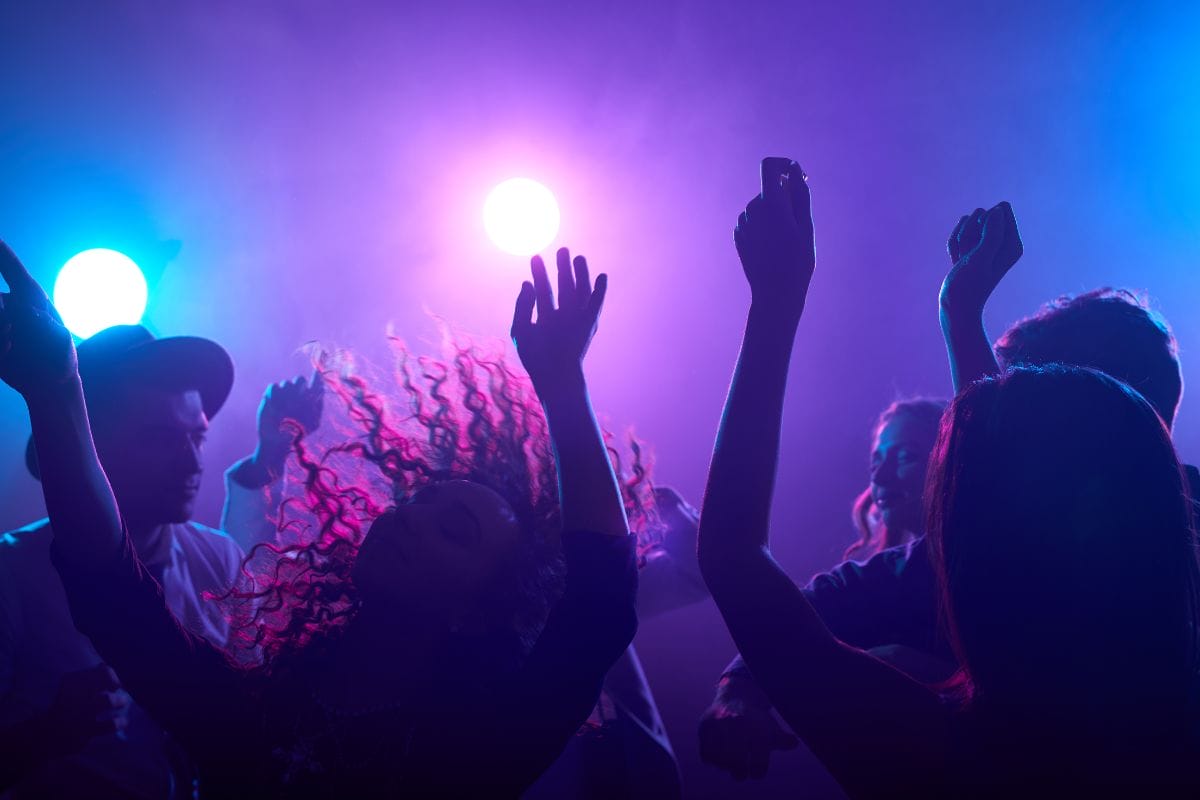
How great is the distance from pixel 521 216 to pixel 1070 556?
2848 mm

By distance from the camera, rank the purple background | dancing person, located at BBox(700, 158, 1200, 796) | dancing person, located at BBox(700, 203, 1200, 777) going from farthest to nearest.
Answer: the purple background → dancing person, located at BBox(700, 203, 1200, 777) → dancing person, located at BBox(700, 158, 1200, 796)

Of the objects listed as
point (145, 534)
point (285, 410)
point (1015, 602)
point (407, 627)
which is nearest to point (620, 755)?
point (407, 627)

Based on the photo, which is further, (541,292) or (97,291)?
(97,291)

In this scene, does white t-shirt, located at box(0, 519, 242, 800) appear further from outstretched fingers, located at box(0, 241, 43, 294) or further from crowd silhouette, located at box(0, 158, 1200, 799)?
outstretched fingers, located at box(0, 241, 43, 294)

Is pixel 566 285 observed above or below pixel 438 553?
above

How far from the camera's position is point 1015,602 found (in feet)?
2.00

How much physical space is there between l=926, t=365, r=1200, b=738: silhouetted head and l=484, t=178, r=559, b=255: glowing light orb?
2.67 m

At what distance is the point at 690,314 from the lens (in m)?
3.42

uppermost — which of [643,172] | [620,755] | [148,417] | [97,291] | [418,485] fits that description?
[643,172]

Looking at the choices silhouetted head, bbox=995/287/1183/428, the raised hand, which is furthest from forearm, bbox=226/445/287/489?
silhouetted head, bbox=995/287/1183/428

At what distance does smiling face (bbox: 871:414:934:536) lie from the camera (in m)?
1.89

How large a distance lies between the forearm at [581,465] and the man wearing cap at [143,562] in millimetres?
941

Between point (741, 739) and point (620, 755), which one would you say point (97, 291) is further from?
point (741, 739)

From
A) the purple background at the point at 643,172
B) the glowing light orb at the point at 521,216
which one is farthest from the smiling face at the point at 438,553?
the glowing light orb at the point at 521,216
